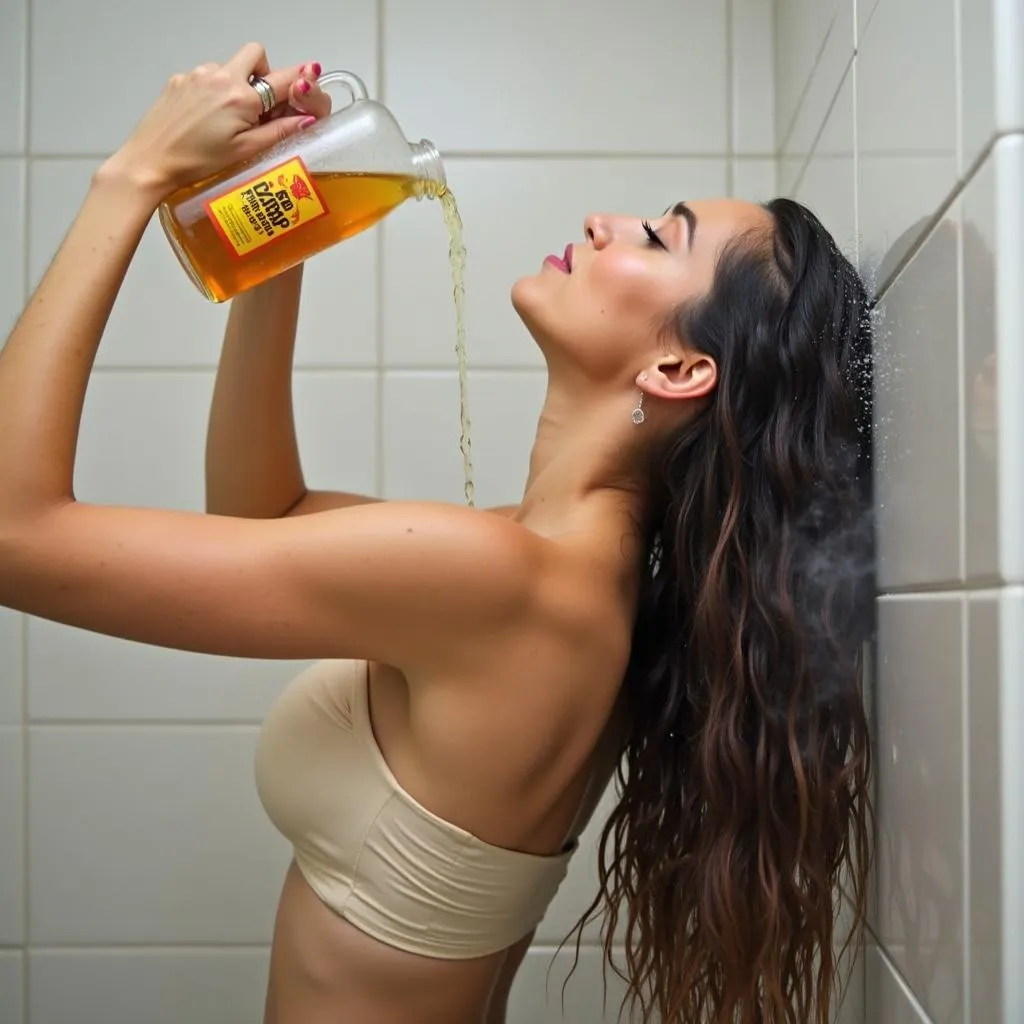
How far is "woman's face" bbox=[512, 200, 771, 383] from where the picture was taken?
964 millimetres

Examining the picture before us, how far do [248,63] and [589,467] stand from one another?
0.40 metres

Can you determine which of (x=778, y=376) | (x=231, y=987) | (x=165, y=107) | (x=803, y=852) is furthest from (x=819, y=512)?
(x=231, y=987)

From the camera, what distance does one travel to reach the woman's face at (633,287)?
3.16ft

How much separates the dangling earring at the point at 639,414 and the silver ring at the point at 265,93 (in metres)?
0.35

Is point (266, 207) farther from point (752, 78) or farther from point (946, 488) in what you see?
point (752, 78)

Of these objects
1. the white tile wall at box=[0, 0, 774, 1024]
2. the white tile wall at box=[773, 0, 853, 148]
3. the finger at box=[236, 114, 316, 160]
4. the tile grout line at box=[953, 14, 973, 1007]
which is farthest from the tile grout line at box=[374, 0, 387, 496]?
the tile grout line at box=[953, 14, 973, 1007]

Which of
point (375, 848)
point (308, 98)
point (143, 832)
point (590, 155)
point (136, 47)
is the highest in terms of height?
point (136, 47)

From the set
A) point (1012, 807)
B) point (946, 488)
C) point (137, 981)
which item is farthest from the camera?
point (137, 981)

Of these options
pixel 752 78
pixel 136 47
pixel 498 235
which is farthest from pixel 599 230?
pixel 136 47

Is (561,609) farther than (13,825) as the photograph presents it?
No

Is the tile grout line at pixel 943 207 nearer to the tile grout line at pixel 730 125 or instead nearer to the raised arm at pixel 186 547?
the raised arm at pixel 186 547

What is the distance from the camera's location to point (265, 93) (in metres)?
0.88

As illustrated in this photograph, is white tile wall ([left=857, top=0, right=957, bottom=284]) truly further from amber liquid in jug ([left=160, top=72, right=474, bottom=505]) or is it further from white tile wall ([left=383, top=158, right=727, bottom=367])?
white tile wall ([left=383, top=158, right=727, bottom=367])

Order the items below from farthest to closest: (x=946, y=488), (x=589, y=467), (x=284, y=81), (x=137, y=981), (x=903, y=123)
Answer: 1. (x=137, y=981)
2. (x=589, y=467)
3. (x=284, y=81)
4. (x=903, y=123)
5. (x=946, y=488)
